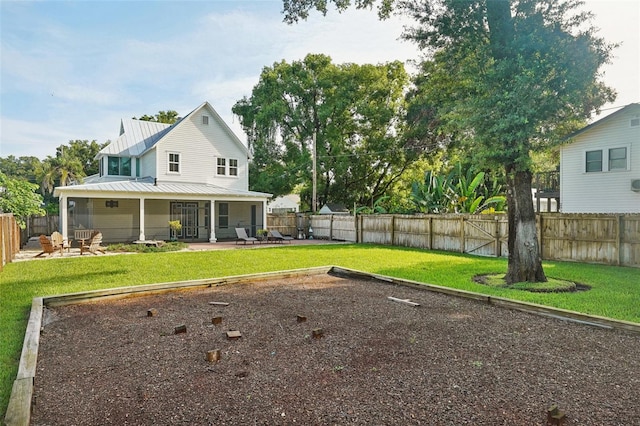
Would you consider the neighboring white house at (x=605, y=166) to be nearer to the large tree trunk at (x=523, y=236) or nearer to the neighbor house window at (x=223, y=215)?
the large tree trunk at (x=523, y=236)

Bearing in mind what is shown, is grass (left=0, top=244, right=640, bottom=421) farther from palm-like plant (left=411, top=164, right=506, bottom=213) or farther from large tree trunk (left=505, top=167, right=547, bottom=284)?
palm-like plant (left=411, top=164, right=506, bottom=213)

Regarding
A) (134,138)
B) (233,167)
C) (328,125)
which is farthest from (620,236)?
(134,138)

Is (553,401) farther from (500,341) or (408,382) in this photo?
(500,341)

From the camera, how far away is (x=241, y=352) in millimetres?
4348

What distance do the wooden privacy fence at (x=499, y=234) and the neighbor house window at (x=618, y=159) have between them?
6617 millimetres

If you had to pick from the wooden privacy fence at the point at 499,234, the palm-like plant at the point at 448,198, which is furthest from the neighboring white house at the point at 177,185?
the palm-like plant at the point at 448,198

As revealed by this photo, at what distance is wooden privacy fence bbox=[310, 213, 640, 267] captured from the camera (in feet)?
36.4

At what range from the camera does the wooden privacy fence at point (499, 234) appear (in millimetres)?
11109

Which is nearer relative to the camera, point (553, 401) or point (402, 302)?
point (553, 401)

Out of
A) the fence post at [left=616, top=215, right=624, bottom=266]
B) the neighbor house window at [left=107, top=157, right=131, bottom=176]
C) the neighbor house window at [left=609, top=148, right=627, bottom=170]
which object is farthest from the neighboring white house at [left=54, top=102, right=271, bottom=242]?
the neighbor house window at [left=609, top=148, right=627, bottom=170]

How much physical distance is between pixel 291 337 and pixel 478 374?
2.24m

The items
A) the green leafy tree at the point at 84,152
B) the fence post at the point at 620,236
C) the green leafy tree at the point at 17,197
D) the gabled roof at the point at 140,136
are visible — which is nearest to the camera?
the fence post at the point at 620,236

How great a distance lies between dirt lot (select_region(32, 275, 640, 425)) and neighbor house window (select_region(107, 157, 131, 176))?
18.8 m

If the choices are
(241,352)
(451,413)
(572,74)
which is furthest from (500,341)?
(572,74)
